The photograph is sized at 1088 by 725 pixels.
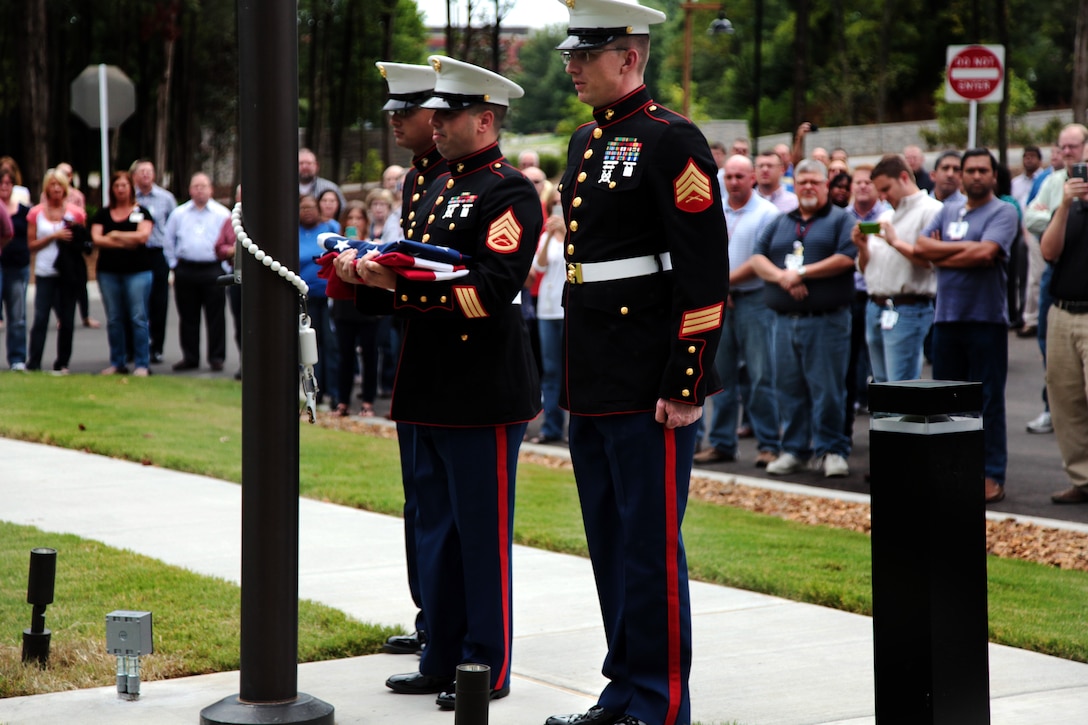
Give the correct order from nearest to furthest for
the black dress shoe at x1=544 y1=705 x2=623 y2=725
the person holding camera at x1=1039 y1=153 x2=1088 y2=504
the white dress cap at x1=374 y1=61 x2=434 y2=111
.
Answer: the black dress shoe at x1=544 y1=705 x2=623 y2=725 → the white dress cap at x1=374 y1=61 x2=434 y2=111 → the person holding camera at x1=1039 y1=153 x2=1088 y2=504

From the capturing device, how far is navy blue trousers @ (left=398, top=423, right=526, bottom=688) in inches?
196

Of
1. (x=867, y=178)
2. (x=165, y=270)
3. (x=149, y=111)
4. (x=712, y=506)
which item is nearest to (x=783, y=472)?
(x=712, y=506)

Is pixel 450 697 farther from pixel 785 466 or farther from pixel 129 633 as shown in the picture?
pixel 785 466

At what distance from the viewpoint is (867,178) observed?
38.9 ft

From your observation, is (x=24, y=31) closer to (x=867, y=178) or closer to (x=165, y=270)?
(x=165, y=270)

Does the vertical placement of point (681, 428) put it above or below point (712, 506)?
above

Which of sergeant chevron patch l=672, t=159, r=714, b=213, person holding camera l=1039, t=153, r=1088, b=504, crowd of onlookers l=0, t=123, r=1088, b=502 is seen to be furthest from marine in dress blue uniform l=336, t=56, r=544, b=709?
person holding camera l=1039, t=153, r=1088, b=504

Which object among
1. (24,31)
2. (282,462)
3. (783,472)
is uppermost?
(24,31)

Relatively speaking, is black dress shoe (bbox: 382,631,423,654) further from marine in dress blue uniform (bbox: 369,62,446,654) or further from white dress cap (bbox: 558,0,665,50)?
white dress cap (bbox: 558,0,665,50)

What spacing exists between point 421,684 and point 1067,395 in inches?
233

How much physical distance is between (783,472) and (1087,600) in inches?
161

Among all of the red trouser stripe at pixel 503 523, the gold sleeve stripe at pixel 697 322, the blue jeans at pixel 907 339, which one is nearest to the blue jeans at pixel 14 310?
the blue jeans at pixel 907 339

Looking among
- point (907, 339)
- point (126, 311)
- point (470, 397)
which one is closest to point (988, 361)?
point (907, 339)

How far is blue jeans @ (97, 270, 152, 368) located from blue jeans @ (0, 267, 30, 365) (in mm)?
884
